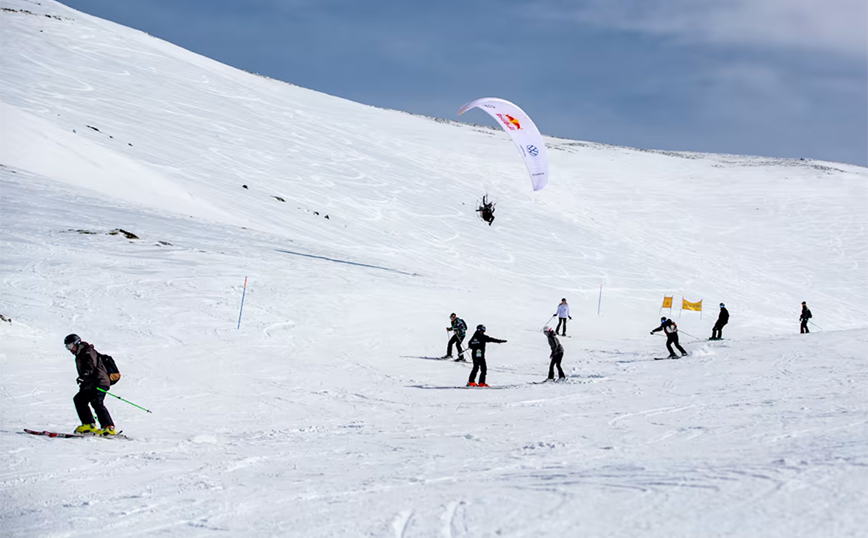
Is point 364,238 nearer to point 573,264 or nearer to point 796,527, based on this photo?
point 573,264

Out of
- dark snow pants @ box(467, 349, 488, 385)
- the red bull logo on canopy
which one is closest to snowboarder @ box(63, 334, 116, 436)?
dark snow pants @ box(467, 349, 488, 385)

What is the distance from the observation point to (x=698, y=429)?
27.8 feet

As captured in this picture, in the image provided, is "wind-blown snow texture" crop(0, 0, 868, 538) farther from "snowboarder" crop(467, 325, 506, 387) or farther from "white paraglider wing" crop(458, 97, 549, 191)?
"white paraglider wing" crop(458, 97, 549, 191)

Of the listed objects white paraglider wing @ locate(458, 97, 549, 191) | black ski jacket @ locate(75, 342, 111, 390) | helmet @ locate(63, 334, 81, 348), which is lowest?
black ski jacket @ locate(75, 342, 111, 390)

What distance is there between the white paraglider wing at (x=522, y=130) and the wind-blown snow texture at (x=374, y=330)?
406 cm

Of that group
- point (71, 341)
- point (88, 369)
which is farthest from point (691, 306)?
point (71, 341)

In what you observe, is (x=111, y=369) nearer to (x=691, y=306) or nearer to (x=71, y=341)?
(x=71, y=341)

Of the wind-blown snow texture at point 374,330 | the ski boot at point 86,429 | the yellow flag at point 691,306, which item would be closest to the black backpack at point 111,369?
the ski boot at point 86,429

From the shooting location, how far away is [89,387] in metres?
9.44

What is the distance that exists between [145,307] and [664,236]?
3257 centimetres

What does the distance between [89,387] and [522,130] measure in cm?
1902

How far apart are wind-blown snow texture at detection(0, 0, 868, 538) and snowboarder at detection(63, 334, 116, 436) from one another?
347 millimetres

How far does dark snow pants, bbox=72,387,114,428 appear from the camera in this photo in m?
9.34

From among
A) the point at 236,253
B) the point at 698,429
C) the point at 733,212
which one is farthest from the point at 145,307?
the point at 733,212
